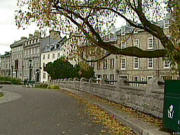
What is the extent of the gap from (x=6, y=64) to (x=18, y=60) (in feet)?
50.4

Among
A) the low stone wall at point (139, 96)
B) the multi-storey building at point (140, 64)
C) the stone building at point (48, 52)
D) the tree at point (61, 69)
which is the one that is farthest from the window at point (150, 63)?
the stone building at point (48, 52)

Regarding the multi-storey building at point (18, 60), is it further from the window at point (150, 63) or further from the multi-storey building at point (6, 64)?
the window at point (150, 63)

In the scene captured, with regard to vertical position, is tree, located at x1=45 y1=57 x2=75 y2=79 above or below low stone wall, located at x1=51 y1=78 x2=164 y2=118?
above

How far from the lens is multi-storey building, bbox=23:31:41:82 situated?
77.6 m

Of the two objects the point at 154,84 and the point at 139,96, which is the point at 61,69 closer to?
the point at 139,96

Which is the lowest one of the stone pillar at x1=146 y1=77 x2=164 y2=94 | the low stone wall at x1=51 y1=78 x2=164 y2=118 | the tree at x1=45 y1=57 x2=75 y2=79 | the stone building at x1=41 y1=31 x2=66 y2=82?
the low stone wall at x1=51 y1=78 x2=164 y2=118

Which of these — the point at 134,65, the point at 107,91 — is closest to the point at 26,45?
the point at 134,65

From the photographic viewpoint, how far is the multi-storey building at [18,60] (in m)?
89.1

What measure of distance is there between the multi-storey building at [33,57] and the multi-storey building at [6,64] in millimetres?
18139

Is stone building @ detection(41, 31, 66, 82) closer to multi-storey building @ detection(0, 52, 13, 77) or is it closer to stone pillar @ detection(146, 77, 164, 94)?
multi-storey building @ detection(0, 52, 13, 77)

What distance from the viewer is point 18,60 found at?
92688mm

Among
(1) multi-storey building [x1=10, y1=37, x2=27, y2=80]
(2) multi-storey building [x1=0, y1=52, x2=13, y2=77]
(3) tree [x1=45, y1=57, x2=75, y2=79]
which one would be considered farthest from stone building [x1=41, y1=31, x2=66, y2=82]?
(2) multi-storey building [x1=0, y1=52, x2=13, y2=77]

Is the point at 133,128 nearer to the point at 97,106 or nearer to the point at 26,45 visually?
the point at 97,106

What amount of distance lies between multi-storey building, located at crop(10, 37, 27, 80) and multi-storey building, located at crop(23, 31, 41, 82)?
121 inches
